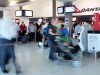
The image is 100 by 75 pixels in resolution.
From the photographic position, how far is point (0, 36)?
5.56m

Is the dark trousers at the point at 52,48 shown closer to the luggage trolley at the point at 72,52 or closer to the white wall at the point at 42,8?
the luggage trolley at the point at 72,52

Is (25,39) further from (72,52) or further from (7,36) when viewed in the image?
(7,36)

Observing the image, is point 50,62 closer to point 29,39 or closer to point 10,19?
point 10,19

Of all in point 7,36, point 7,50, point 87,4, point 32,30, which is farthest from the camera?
point 87,4

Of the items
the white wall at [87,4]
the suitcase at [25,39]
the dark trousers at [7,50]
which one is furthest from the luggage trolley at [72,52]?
the white wall at [87,4]

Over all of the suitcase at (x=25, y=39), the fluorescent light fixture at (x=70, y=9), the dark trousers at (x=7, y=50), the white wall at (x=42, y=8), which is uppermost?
the white wall at (x=42, y=8)

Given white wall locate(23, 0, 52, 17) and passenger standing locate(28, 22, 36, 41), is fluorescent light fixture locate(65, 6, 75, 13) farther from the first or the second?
white wall locate(23, 0, 52, 17)

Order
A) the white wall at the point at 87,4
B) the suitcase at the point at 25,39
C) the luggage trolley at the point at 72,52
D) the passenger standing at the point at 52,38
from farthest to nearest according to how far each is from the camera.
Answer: the white wall at the point at 87,4
the suitcase at the point at 25,39
the passenger standing at the point at 52,38
the luggage trolley at the point at 72,52

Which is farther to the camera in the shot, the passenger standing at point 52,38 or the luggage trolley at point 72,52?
the passenger standing at point 52,38

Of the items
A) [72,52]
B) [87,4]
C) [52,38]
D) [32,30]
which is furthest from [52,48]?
[87,4]

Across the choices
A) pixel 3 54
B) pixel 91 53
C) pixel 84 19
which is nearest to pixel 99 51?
pixel 91 53

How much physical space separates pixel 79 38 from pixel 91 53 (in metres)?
0.87

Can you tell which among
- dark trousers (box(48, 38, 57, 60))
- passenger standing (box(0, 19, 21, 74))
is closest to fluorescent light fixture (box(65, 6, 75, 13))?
dark trousers (box(48, 38, 57, 60))

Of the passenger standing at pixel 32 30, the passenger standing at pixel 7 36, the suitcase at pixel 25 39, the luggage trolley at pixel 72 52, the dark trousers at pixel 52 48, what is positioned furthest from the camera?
the passenger standing at pixel 32 30
